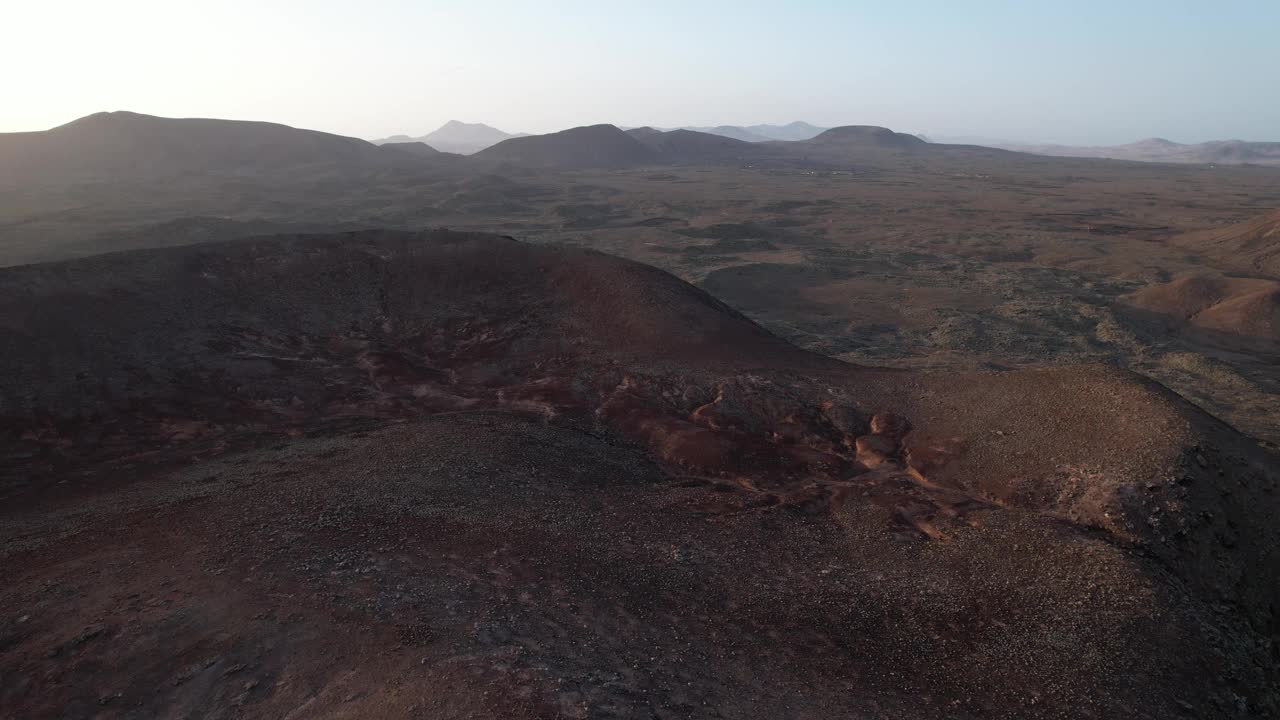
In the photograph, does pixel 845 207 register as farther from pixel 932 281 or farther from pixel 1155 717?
pixel 1155 717

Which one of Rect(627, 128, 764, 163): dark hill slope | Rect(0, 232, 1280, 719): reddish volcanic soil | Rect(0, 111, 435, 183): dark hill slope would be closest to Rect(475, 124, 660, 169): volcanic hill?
Rect(627, 128, 764, 163): dark hill slope

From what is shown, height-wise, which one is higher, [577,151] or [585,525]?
[577,151]

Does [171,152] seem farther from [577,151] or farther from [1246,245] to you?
[1246,245]

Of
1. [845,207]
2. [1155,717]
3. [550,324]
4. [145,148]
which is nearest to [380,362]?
[550,324]

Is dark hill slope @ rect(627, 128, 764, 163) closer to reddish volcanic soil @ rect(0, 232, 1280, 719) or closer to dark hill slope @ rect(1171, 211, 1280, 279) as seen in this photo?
dark hill slope @ rect(1171, 211, 1280, 279)

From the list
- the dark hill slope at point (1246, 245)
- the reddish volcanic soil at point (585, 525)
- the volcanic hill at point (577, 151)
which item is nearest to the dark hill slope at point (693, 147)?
the volcanic hill at point (577, 151)

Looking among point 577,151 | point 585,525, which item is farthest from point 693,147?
point 585,525

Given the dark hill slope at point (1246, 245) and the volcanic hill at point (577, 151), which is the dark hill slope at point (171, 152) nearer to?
the volcanic hill at point (577, 151)

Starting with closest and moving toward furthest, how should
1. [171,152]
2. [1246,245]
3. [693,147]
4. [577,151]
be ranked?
[1246,245], [171,152], [577,151], [693,147]
